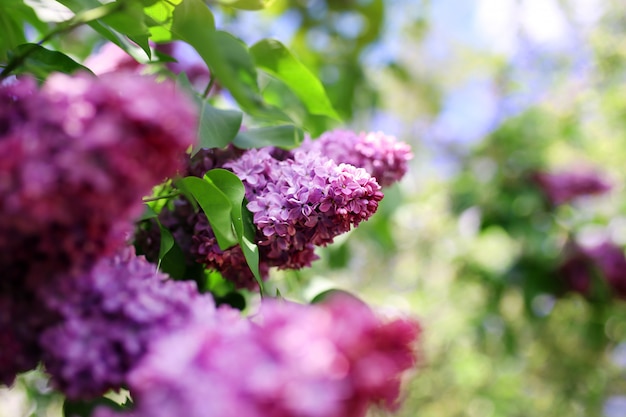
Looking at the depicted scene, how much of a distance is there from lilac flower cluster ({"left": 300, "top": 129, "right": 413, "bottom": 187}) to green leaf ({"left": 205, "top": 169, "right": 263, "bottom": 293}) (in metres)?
0.13

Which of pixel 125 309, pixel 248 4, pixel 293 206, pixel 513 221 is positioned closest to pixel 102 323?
pixel 125 309

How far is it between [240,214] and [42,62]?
23 centimetres

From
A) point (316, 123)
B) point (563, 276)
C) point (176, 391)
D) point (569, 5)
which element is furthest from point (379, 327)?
point (569, 5)

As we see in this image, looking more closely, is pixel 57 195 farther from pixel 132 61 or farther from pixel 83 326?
pixel 132 61

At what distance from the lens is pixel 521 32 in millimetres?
2738

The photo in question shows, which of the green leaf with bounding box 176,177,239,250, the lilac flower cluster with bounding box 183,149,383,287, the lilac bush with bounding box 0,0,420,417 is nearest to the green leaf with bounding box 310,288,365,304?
the lilac flower cluster with bounding box 183,149,383,287

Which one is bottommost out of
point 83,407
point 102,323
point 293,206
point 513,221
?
point 83,407

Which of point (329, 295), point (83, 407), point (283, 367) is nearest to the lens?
point (283, 367)

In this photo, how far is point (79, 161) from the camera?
0.31 m

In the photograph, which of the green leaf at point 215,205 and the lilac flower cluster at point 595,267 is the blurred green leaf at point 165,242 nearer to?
the green leaf at point 215,205

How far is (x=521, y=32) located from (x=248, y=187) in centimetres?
244

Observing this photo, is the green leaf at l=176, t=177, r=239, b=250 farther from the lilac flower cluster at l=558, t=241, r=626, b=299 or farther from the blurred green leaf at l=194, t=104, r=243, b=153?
the lilac flower cluster at l=558, t=241, r=626, b=299

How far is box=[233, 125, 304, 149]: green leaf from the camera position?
2.19 ft

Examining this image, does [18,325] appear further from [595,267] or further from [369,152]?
[595,267]
